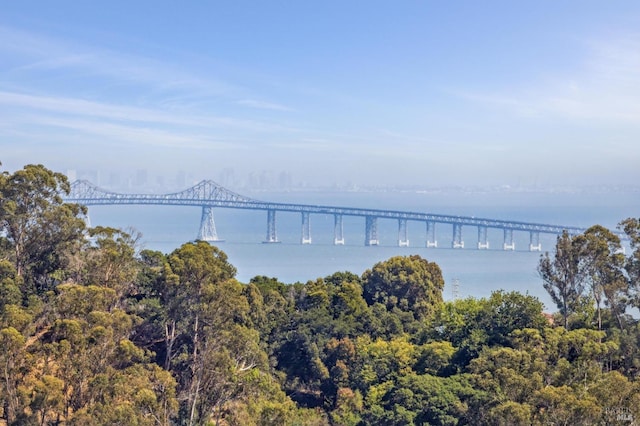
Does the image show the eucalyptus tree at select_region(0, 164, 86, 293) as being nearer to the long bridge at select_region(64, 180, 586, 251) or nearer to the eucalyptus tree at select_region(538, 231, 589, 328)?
the eucalyptus tree at select_region(538, 231, 589, 328)

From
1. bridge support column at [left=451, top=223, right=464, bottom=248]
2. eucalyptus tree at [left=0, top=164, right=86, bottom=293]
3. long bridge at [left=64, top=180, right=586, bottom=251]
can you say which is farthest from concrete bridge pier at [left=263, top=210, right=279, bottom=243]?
eucalyptus tree at [left=0, top=164, right=86, bottom=293]

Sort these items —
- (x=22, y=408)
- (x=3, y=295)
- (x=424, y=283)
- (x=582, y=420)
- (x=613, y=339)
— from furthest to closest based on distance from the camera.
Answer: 1. (x=424, y=283)
2. (x=613, y=339)
3. (x=3, y=295)
4. (x=22, y=408)
5. (x=582, y=420)

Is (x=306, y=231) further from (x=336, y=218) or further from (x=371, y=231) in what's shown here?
(x=371, y=231)

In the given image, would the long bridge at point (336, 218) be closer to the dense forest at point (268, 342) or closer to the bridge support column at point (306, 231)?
the bridge support column at point (306, 231)

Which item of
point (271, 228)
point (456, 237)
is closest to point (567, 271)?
point (456, 237)

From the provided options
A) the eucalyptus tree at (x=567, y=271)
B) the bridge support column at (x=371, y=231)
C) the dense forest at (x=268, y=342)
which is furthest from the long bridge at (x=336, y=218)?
the dense forest at (x=268, y=342)

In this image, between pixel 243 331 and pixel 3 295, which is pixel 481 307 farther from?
pixel 3 295

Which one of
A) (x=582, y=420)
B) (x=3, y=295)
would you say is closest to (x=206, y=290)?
(x=3, y=295)
